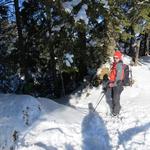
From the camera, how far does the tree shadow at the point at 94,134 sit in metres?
11.7

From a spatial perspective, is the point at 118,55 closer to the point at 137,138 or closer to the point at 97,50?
the point at 137,138

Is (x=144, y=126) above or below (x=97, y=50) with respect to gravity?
below

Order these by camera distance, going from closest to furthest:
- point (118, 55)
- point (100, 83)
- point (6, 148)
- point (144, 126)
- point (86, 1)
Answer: point (6, 148)
point (144, 126)
point (118, 55)
point (86, 1)
point (100, 83)

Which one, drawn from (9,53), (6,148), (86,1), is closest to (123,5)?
(86,1)

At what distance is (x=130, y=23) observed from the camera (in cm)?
1567

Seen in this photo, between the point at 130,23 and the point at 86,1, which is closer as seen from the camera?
the point at 86,1

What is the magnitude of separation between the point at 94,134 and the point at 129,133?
108cm

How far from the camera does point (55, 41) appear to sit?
17.2 m

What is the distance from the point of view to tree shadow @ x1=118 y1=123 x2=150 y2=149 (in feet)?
39.0

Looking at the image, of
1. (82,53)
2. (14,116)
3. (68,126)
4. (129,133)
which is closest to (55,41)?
(82,53)

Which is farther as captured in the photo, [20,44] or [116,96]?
[20,44]

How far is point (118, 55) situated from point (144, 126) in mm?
2497

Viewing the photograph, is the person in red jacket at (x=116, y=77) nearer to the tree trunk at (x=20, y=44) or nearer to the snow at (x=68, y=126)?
the snow at (x=68, y=126)

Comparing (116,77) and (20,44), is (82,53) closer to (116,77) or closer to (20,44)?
(20,44)
